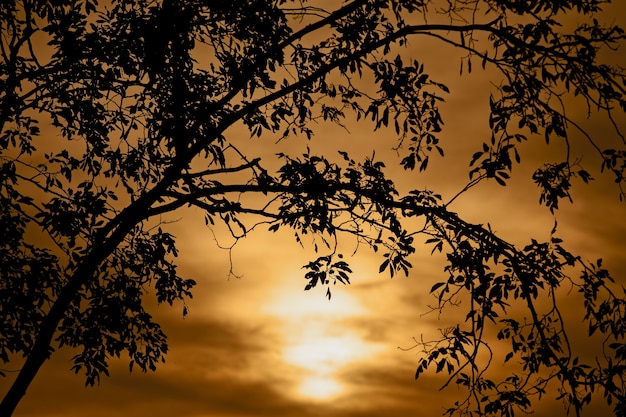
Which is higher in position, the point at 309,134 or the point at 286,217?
the point at 309,134

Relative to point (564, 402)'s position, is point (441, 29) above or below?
above

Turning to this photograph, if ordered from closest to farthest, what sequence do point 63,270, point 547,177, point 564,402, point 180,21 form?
1. point 564,402
2. point 547,177
3. point 180,21
4. point 63,270

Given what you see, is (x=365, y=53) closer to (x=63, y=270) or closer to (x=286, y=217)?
(x=286, y=217)

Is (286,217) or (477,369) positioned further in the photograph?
(286,217)

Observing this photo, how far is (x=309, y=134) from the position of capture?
12039 mm

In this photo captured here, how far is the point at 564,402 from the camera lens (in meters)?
8.82

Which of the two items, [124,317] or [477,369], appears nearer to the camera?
[477,369]

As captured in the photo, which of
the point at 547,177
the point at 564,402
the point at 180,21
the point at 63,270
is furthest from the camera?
the point at 63,270

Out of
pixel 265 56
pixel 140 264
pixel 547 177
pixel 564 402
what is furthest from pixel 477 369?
pixel 140 264

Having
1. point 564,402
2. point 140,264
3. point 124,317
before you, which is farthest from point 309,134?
point 564,402

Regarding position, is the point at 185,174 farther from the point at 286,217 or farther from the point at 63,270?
the point at 63,270

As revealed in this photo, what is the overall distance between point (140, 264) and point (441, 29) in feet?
21.1

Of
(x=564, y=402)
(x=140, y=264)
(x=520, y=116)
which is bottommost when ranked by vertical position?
(x=564, y=402)

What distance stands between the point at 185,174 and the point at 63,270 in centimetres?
316
